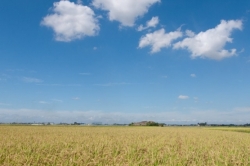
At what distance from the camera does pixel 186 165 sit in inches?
357

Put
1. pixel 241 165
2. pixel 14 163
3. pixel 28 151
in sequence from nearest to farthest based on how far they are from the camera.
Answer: pixel 14 163
pixel 241 165
pixel 28 151

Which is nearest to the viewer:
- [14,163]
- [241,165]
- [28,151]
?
[14,163]

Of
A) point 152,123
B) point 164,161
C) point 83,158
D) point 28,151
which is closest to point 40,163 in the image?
point 83,158

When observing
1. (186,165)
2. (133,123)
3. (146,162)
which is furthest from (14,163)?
(133,123)

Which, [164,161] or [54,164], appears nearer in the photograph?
[54,164]

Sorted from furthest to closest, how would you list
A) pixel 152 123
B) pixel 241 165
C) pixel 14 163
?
pixel 152 123
pixel 241 165
pixel 14 163

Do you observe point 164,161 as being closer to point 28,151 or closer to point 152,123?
point 28,151

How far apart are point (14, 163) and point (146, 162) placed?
429cm

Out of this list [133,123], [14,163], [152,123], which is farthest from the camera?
[133,123]

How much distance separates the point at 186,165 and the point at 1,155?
6.53 meters

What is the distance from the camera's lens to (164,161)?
30.8ft

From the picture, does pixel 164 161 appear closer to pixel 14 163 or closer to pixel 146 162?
pixel 146 162

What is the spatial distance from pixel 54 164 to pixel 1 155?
248cm

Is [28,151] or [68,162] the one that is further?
[28,151]
